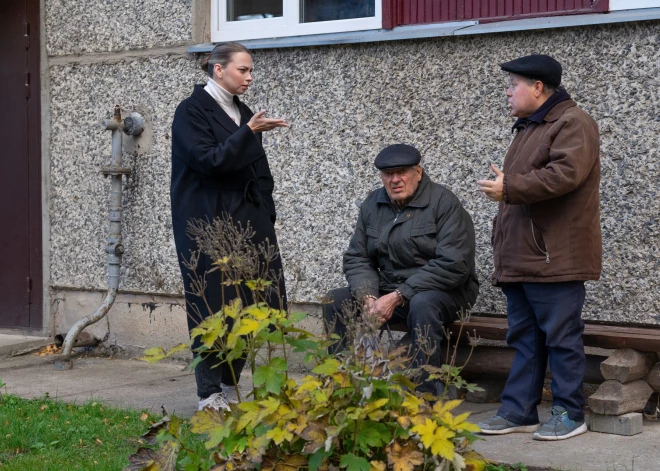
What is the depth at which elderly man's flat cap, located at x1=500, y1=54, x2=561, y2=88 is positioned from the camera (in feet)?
15.7

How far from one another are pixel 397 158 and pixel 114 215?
2.57 m

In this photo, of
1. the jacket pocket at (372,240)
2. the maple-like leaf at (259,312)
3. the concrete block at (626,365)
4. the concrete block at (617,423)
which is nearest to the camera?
the maple-like leaf at (259,312)

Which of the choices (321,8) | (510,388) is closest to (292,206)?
(321,8)

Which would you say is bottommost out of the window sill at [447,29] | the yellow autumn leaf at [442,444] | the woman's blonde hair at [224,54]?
the yellow autumn leaf at [442,444]

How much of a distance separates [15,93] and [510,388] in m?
4.65

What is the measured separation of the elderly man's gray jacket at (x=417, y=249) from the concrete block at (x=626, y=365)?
31.6 inches

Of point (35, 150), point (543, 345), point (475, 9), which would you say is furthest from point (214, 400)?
point (35, 150)

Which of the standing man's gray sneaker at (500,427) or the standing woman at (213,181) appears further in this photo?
the standing woman at (213,181)

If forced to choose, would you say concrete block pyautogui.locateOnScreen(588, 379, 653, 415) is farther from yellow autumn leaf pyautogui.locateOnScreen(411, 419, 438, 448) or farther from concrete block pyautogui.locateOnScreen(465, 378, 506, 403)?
yellow autumn leaf pyautogui.locateOnScreen(411, 419, 438, 448)

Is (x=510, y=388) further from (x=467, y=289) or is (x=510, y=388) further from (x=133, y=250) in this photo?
(x=133, y=250)

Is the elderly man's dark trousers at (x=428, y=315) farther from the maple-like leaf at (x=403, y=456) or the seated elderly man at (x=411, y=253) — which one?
the maple-like leaf at (x=403, y=456)

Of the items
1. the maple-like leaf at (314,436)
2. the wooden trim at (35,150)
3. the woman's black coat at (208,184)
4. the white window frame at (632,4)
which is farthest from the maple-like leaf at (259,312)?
the wooden trim at (35,150)

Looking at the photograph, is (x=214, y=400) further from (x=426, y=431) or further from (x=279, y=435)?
(x=426, y=431)

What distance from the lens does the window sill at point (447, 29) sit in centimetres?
538
